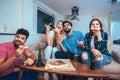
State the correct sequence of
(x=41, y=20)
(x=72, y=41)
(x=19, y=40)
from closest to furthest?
(x=19, y=40) → (x=72, y=41) → (x=41, y=20)

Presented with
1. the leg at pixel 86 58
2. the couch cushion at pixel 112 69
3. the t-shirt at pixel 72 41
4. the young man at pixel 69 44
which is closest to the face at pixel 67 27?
the young man at pixel 69 44

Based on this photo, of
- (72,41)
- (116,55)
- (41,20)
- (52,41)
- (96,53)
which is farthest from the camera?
(41,20)

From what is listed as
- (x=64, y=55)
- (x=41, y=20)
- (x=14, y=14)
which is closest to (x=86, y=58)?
(x=64, y=55)

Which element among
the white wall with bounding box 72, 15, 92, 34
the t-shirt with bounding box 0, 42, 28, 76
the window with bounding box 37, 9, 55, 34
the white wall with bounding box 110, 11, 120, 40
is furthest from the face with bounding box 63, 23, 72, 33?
the white wall with bounding box 72, 15, 92, 34

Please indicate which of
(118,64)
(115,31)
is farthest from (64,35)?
(115,31)

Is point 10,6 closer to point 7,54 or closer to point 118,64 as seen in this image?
point 7,54

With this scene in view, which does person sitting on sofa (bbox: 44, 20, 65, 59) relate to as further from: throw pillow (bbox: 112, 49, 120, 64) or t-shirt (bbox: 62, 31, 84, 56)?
throw pillow (bbox: 112, 49, 120, 64)

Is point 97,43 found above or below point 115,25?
below

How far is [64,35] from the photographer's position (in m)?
2.90

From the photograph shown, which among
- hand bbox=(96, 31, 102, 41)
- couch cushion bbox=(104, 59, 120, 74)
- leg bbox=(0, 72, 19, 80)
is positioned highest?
hand bbox=(96, 31, 102, 41)

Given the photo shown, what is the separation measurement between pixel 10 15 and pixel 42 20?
185cm

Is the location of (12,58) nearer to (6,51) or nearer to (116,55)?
(6,51)

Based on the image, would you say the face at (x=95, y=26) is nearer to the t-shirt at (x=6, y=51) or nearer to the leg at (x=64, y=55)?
the leg at (x=64, y=55)

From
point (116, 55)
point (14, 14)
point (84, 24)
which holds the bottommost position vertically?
point (116, 55)
